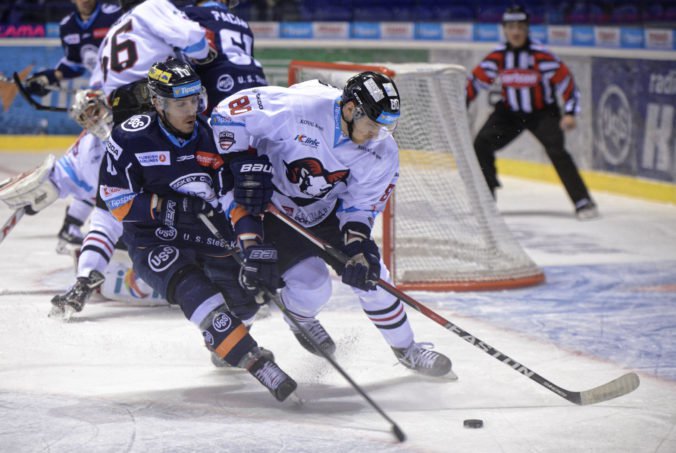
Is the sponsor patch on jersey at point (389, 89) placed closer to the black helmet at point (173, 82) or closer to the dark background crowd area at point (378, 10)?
the black helmet at point (173, 82)

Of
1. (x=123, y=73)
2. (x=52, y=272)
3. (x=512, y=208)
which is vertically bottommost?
Answer: (x=512, y=208)

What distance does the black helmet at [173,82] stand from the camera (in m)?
3.41

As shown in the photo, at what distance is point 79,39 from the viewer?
5828 mm

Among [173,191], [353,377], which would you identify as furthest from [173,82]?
[353,377]

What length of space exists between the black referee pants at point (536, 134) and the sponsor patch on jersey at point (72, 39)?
2.33 metres

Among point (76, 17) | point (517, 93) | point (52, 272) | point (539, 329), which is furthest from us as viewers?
point (517, 93)

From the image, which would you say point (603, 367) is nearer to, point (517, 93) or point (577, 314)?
point (577, 314)

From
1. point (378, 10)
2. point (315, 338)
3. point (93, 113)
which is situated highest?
point (93, 113)

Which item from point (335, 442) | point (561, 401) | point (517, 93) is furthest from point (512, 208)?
point (335, 442)

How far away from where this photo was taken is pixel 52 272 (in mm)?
5184

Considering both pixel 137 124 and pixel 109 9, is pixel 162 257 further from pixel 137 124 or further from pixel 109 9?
pixel 109 9

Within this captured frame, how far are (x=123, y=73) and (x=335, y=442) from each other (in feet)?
7.04

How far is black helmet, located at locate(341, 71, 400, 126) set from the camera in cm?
316

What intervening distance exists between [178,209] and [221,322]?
427 mm
